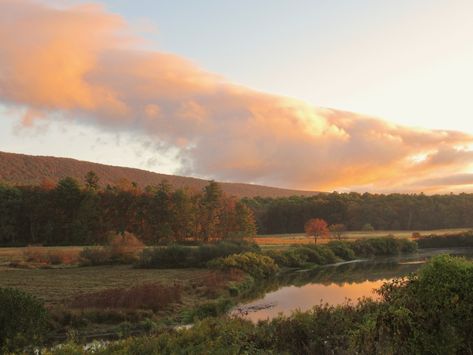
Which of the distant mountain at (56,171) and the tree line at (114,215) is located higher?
the distant mountain at (56,171)

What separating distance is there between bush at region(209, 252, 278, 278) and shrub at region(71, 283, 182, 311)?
→ 17250 millimetres

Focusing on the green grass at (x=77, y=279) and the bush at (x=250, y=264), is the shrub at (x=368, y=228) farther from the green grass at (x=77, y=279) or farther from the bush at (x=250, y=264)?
the green grass at (x=77, y=279)

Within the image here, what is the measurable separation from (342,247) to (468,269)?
68.3 m

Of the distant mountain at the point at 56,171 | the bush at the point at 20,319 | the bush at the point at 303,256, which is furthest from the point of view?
the distant mountain at the point at 56,171

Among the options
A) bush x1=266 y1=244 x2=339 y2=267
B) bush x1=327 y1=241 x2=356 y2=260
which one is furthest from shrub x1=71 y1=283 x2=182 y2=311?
bush x1=327 y1=241 x2=356 y2=260

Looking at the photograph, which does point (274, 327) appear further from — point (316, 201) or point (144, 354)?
point (316, 201)

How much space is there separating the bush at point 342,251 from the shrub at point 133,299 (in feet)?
147

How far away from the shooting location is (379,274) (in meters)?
50.5

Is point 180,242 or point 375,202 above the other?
point 375,202

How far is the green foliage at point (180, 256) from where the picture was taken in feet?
186

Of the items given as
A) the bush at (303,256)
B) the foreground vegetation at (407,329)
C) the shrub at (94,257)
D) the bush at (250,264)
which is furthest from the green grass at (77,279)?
the foreground vegetation at (407,329)

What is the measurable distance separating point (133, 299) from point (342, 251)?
4995 cm

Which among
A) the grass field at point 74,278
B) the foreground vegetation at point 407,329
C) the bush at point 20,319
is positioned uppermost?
the foreground vegetation at point 407,329

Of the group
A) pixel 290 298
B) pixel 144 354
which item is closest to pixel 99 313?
pixel 290 298
